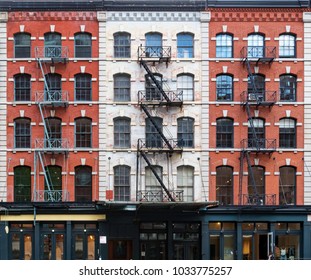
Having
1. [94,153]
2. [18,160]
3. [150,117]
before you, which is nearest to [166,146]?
[150,117]

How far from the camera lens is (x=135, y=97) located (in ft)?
113

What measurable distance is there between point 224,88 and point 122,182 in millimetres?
10024

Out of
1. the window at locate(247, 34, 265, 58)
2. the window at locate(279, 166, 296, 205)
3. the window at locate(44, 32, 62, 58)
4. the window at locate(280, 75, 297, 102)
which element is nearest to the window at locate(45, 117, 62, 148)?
the window at locate(44, 32, 62, 58)

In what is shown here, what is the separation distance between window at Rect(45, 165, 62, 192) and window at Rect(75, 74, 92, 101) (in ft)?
17.1

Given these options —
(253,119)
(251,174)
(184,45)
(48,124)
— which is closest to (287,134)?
(253,119)

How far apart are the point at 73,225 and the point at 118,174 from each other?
4790mm

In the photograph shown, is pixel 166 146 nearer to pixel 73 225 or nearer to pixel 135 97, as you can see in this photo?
pixel 135 97

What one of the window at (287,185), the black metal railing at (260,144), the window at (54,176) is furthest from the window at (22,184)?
the window at (287,185)

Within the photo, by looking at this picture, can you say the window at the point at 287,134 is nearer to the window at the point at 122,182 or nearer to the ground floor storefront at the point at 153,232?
the ground floor storefront at the point at 153,232

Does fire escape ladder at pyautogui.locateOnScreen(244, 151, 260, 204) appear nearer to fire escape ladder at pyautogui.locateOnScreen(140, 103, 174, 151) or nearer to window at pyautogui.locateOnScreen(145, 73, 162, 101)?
fire escape ladder at pyautogui.locateOnScreen(140, 103, 174, 151)

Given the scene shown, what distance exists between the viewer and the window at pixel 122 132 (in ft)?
113

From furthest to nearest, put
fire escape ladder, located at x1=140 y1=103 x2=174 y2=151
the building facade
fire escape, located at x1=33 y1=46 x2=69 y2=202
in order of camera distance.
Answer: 1. the building facade
2. fire escape, located at x1=33 y1=46 x2=69 y2=202
3. fire escape ladder, located at x1=140 y1=103 x2=174 y2=151

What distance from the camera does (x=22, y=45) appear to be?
114ft

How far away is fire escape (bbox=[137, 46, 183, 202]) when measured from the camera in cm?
3359
